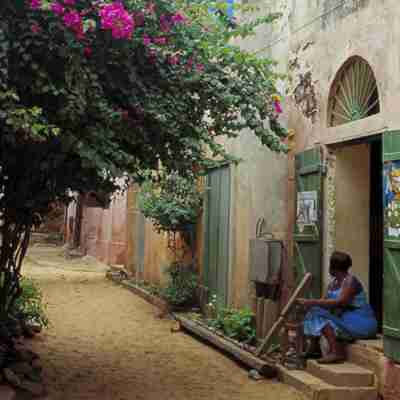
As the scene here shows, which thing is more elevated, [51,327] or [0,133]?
[0,133]

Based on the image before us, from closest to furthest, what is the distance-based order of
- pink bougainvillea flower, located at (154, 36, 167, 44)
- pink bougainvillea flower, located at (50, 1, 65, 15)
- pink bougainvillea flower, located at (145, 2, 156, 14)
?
pink bougainvillea flower, located at (50, 1, 65, 15)
pink bougainvillea flower, located at (145, 2, 156, 14)
pink bougainvillea flower, located at (154, 36, 167, 44)

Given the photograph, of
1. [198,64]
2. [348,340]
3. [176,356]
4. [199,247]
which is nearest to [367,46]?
[198,64]

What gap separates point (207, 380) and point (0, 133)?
143 inches

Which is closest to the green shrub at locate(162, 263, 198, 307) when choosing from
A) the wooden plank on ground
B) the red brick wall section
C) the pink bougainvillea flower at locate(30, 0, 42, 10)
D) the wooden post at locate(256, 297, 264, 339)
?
the wooden plank on ground

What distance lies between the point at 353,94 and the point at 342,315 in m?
2.43

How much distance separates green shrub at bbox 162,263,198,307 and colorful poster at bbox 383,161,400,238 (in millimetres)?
6157

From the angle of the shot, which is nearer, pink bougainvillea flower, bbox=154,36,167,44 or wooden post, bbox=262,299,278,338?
pink bougainvillea flower, bbox=154,36,167,44

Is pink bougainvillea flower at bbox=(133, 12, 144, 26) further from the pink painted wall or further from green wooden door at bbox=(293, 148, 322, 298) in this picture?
the pink painted wall

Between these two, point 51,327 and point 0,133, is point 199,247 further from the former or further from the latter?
point 0,133

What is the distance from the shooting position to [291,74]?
854 cm

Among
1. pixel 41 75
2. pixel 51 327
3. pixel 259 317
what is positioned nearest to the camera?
pixel 41 75

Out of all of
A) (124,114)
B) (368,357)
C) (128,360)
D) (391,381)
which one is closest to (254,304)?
(128,360)

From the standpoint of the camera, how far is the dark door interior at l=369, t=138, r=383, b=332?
771cm

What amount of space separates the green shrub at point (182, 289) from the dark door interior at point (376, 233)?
461 cm
